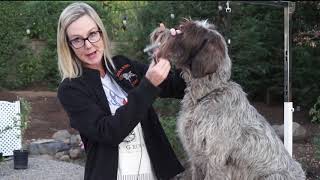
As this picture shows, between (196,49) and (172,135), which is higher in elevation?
(196,49)

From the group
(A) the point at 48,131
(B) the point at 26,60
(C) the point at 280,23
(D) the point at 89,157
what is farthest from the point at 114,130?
(B) the point at 26,60

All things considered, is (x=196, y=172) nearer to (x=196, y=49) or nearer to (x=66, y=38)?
(x=196, y=49)

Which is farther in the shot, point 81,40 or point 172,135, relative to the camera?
point 172,135

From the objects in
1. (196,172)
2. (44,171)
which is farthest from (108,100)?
(44,171)

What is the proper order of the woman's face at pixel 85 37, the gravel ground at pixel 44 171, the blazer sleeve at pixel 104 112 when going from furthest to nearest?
the gravel ground at pixel 44 171
the woman's face at pixel 85 37
the blazer sleeve at pixel 104 112

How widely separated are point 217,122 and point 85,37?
3.09 ft

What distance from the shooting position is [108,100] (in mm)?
3430

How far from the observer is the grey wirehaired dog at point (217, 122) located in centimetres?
341

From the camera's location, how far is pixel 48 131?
10297 millimetres

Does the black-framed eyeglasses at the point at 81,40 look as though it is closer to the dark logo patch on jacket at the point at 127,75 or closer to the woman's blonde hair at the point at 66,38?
the woman's blonde hair at the point at 66,38

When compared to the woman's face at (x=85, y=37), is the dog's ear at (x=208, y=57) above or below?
below

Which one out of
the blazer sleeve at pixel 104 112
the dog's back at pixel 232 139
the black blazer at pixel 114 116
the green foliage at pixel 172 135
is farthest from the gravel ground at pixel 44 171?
the blazer sleeve at pixel 104 112

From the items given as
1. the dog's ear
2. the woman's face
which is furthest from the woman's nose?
the dog's ear

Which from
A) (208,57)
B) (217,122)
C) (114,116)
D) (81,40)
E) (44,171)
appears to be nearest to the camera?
(114,116)
